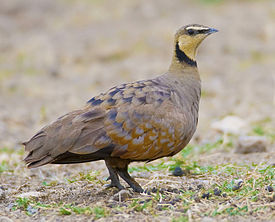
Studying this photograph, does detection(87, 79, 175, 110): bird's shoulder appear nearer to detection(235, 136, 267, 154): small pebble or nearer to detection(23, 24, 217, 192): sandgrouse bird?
detection(23, 24, 217, 192): sandgrouse bird

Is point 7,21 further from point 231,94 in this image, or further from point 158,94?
point 158,94

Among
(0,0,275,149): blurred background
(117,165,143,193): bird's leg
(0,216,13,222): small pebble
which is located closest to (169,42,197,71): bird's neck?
(117,165,143,193): bird's leg

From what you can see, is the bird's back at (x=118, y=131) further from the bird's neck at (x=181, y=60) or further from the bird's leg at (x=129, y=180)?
the bird's neck at (x=181, y=60)

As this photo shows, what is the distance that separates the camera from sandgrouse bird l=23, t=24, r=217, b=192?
4.54 metres

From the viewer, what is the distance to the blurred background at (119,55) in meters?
9.80

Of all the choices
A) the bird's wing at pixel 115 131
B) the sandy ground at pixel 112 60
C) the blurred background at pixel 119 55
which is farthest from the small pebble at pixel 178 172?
the blurred background at pixel 119 55

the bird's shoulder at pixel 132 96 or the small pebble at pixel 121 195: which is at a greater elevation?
the bird's shoulder at pixel 132 96

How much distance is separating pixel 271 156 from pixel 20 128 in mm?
4409

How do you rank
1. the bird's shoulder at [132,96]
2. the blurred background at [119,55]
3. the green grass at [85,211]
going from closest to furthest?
the green grass at [85,211], the bird's shoulder at [132,96], the blurred background at [119,55]

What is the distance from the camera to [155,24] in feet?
46.7

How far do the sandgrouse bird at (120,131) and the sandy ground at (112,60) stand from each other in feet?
2.69

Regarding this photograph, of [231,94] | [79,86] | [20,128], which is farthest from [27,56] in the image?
[231,94]

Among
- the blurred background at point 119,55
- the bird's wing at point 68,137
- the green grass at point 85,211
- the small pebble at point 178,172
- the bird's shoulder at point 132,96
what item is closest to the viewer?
the green grass at point 85,211

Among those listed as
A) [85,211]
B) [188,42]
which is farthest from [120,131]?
[188,42]
